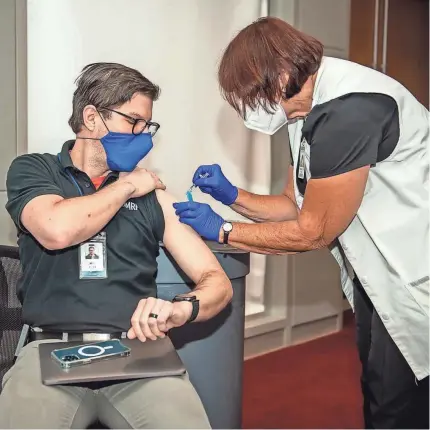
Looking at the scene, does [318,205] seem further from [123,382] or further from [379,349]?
[123,382]

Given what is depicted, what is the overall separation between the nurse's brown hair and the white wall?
903 mm

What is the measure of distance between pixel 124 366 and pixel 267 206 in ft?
3.07

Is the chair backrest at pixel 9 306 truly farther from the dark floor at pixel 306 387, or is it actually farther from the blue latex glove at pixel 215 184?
the dark floor at pixel 306 387

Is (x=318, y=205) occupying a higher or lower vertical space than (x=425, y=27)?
lower

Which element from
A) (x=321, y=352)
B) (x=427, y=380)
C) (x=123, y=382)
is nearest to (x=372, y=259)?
(x=427, y=380)

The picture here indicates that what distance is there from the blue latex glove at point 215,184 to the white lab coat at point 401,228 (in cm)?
48

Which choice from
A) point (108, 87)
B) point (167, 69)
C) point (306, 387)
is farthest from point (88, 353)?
point (306, 387)

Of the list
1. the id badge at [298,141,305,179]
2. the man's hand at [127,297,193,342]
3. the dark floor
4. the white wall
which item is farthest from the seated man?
the dark floor

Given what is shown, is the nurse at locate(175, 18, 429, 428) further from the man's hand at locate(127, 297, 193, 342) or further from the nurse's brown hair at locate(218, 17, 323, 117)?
the man's hand at locate(127, 297, 193, 342)

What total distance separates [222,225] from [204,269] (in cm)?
Result: 17

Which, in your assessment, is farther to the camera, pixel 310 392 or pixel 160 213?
pixel 310 392

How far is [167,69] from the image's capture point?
278cm

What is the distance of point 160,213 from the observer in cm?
183

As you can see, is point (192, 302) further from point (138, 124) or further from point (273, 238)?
point (138, 124)
